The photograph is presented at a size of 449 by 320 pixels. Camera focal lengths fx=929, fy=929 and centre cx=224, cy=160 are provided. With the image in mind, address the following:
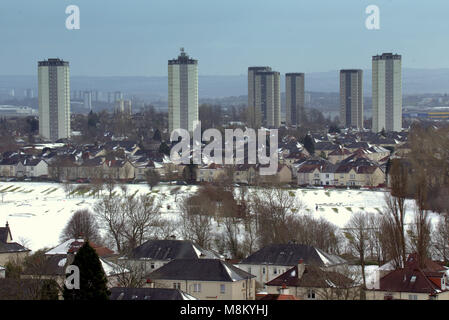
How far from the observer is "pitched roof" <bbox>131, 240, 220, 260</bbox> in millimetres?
17859

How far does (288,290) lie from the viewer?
14078 millimetres

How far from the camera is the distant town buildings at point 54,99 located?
3086 inches

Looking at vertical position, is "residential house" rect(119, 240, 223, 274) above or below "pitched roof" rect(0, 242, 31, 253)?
above

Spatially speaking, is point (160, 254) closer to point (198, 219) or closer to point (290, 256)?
point (290, 256)

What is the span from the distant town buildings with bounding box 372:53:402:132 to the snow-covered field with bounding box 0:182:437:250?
4958 centimetres

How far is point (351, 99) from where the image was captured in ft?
331

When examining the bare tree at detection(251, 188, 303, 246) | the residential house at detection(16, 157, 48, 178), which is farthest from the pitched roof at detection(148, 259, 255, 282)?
the residential house at detection(16, 157, 48, 178)

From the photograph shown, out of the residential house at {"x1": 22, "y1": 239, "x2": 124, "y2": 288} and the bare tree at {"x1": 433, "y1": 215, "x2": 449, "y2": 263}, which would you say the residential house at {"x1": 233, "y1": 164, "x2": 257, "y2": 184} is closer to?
the bare tree at {"x1": 433, "y1": 215, "x2": 449, "y2": 263}

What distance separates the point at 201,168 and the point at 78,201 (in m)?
11.3

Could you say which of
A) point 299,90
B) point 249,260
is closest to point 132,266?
point 249,260

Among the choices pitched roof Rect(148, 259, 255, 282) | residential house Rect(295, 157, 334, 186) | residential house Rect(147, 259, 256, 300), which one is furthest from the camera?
residential house Rect(295, 157, 334, 186)

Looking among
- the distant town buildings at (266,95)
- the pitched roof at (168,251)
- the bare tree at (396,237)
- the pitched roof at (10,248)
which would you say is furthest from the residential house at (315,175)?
the distant town buildings at (266,95)
